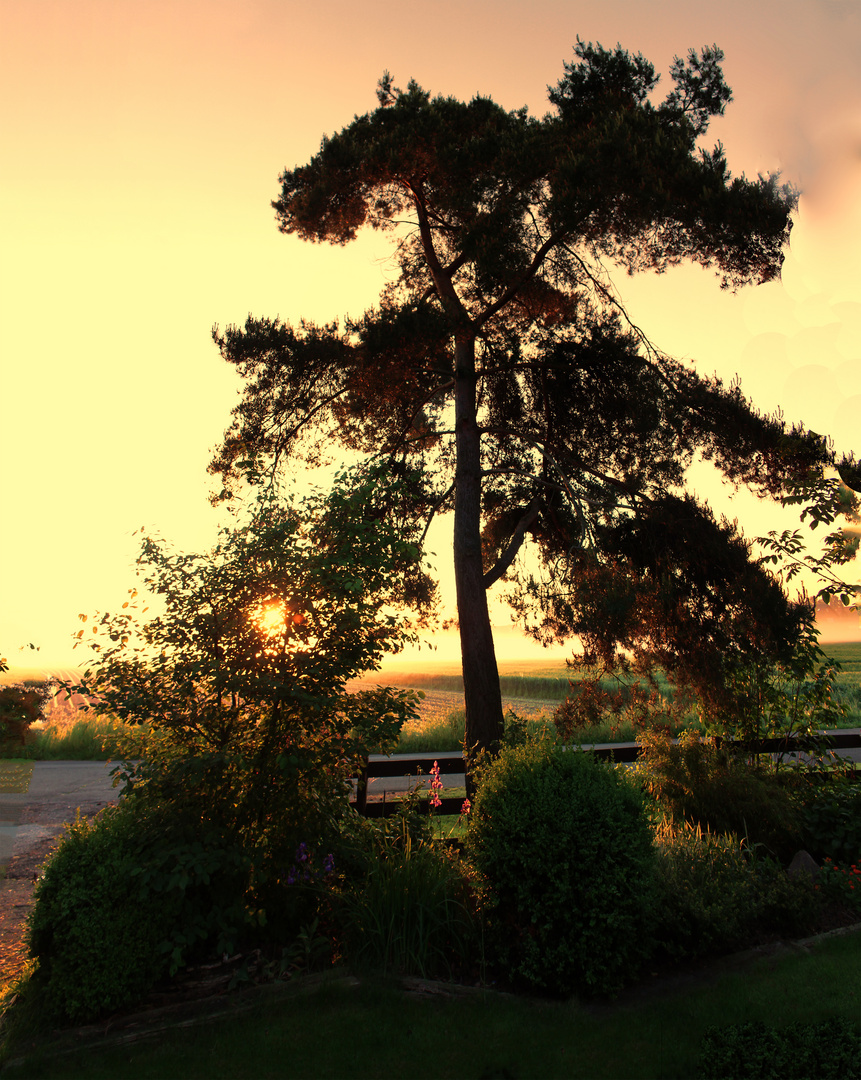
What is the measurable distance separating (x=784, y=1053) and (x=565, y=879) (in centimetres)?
166

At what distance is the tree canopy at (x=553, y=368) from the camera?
396 inches

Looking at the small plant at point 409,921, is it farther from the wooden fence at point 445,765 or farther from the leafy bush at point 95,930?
the leafy bush at point 95,930

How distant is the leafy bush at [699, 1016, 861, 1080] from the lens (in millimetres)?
4246

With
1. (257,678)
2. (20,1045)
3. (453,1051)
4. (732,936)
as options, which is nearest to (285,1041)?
(453,1051)

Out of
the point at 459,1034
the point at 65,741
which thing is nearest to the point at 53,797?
the point at 65,741

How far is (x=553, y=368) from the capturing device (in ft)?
39.8

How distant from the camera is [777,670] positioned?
34.9ft

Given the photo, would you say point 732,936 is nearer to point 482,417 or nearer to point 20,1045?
point 20,1045

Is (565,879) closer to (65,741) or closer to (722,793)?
(722,793)

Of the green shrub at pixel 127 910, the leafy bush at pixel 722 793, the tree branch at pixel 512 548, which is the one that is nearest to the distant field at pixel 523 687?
the tree branch at pixel 512 548

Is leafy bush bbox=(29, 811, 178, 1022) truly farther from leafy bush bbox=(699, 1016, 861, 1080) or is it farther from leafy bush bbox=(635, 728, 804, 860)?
leafy bush bbox=(635, 728, 804, 860)

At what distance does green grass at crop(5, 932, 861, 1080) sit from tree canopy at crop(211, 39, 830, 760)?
5099 millimetres

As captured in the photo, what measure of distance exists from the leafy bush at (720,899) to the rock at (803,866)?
1.03 feet

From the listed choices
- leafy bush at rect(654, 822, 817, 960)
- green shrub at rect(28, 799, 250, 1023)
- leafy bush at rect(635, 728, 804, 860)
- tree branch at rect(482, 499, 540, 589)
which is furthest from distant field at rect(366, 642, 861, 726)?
green shrub at rect(28, 799, 250, 1023)
